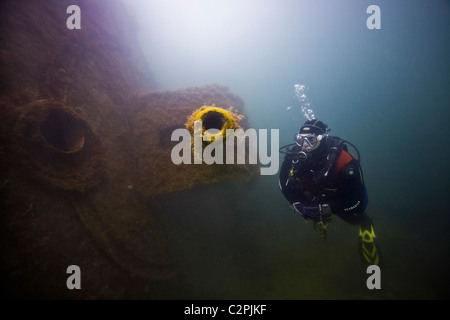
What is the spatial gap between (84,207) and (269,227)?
6950 millimetres

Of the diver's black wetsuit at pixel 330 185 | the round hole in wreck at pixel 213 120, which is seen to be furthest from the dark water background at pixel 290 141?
the round hole in wreck at pixel 213 120

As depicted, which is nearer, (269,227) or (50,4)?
(50,4)

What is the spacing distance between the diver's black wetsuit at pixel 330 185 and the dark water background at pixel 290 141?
1.96 m

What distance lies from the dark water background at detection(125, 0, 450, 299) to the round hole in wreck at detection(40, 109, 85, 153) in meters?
2.22

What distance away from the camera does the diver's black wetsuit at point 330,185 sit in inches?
149

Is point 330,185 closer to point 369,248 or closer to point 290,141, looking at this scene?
point 369,248

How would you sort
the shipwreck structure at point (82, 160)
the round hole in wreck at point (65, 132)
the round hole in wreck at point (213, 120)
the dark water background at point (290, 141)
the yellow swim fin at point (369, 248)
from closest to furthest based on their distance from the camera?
the round hole in wreck at point (213, 120), the shipwreck structure at point (82, 160), the round hole in wreck at point (65, 132), the yellow swim fin at point (369, 248), the dark water background at point (290, 141)

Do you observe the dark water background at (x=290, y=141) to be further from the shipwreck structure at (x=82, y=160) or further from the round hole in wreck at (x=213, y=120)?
the round hole in wreck at (x=213, y=120)

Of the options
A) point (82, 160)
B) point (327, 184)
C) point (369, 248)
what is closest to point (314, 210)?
point (327, 184)

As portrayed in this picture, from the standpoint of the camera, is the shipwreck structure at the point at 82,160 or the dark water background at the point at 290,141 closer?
the shipwreck structure at the point at 82,160

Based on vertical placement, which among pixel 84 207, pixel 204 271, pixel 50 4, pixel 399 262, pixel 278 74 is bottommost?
pixel 399 262
